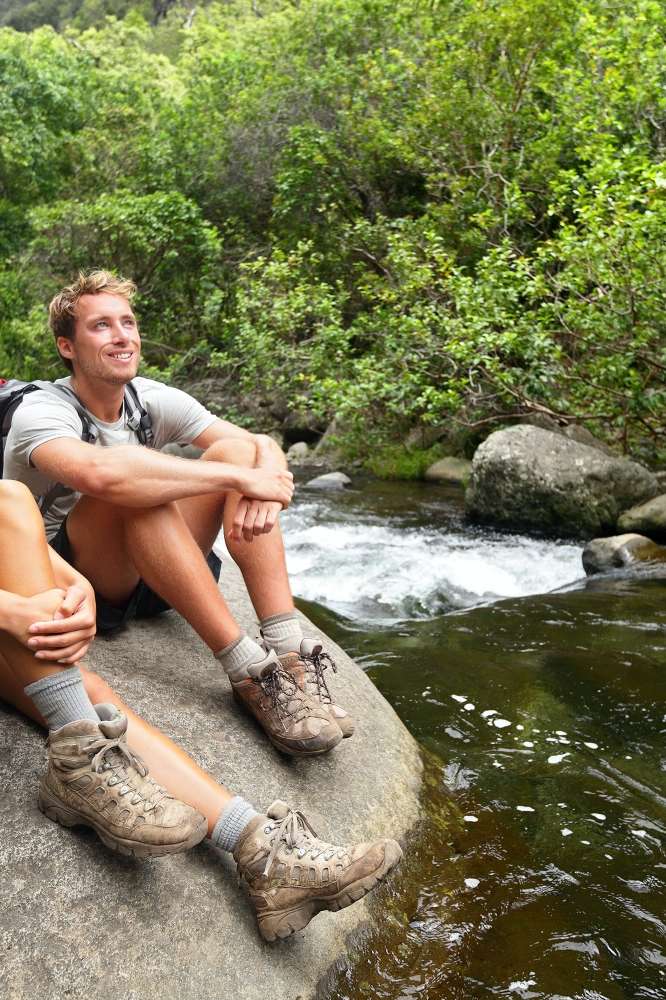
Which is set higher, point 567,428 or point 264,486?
point 264,486

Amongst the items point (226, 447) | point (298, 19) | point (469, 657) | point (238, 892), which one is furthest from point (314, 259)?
point (238, 892)

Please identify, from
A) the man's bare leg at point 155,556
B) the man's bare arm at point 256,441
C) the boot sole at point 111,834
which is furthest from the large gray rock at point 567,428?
the boot sole at point 111,834

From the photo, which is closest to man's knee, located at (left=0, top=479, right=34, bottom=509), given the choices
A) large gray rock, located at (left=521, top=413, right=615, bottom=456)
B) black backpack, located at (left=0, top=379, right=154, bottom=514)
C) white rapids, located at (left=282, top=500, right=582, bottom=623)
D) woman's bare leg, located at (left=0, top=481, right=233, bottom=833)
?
woman's bare leg, located at (left=0, top=481, right=233, bottom=833)

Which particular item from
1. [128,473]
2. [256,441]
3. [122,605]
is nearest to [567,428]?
[256,441]

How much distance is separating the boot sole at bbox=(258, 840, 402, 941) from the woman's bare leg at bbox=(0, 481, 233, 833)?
33cm

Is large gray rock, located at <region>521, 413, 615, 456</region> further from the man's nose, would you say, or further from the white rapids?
the man's nose

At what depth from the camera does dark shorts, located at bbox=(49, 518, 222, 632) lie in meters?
3.38

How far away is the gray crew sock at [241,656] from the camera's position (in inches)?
127

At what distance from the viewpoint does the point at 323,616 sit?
6832mm

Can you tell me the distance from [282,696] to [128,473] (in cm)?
99

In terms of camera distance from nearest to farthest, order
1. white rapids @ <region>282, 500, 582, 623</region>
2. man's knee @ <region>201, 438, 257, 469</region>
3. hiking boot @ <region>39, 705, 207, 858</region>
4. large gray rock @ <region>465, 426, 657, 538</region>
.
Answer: hiking boot @ <region>39, 705, 207, 858</region>
man's knee @ <region>201, 438, 257, 469</region>
white rapids @ <region>282, 500, 582, 623</region>
large gray rock @ <region>465, 426, 657, 538</region>

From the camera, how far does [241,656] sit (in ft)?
10.6

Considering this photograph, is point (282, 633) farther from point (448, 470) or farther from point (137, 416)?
point (448, 470)

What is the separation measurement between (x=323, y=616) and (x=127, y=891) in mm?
4397
